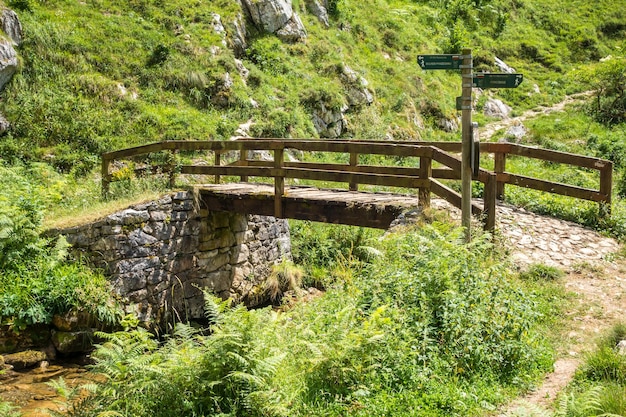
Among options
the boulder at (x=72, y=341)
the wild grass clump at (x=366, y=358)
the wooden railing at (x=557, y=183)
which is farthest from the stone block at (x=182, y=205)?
the wild grass clump at (x=366, y=358)

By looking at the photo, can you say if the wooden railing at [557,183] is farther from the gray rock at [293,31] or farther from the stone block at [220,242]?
the gray rock at [293,31]

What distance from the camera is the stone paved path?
809 centimetres

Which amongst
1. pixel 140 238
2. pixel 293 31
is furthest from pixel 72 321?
pixel 293 31

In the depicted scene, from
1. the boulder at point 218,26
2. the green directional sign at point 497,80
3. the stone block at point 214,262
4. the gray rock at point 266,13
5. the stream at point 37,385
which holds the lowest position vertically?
the stream at point 37,385

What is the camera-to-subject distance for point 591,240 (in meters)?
8.84

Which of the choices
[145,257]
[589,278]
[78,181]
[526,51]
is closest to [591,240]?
[589,278]

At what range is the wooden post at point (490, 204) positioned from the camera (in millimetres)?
7703

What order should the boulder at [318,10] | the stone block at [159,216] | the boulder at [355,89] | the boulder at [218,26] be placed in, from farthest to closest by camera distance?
the boulder at [318,10]
the boulder at [355,89]
the boulder at [218,26]
the stone block at [159,216]

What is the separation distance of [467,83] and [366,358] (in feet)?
12.4

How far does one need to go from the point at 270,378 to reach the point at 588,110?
934 inches

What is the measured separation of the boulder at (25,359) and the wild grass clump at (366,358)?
3.57 meters

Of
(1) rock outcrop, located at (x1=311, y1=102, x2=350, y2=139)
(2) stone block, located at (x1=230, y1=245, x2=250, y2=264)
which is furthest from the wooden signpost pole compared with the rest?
(1) rock outcrop, located at (x1=311, y1=102, x2=350, y2=139)

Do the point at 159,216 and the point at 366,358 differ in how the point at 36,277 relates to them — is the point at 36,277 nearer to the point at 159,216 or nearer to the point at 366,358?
the point at 159,216

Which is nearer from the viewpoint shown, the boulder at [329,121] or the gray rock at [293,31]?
the boulder at [329,121]
